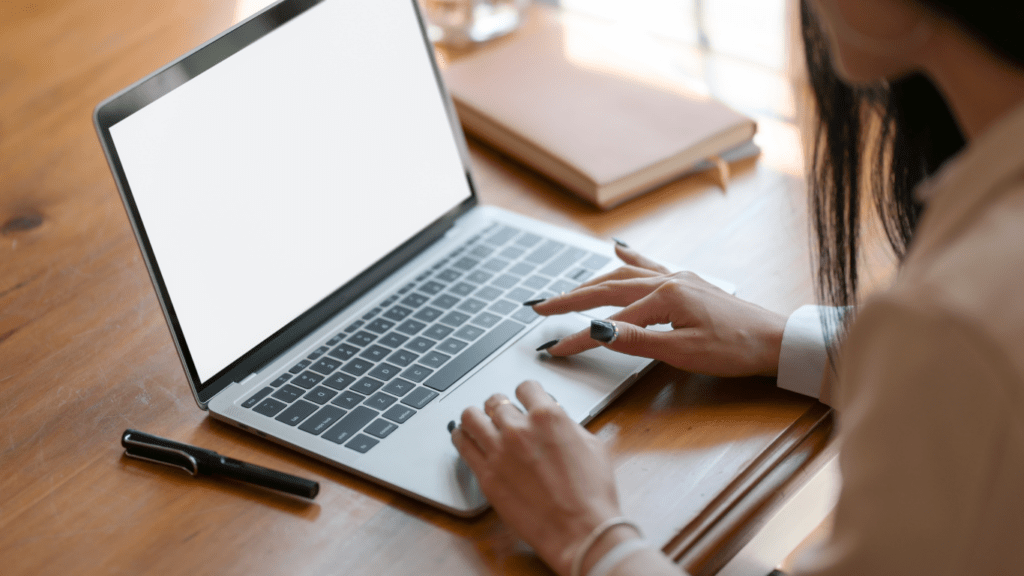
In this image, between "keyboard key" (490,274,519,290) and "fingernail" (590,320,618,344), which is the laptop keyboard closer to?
"keyboard key" (490,274,519,290)

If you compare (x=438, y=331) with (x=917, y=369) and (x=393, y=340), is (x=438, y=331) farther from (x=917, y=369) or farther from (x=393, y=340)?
(x=917, y=369)

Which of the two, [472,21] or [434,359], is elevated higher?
[472,21]

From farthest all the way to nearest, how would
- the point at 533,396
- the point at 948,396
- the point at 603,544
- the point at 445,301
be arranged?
the point at 445,301
the point at 533,396
the point at 603,544
the point at 948,396

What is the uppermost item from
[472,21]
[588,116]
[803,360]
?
[472,21]

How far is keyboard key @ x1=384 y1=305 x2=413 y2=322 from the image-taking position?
97cm

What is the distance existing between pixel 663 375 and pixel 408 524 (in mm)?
292

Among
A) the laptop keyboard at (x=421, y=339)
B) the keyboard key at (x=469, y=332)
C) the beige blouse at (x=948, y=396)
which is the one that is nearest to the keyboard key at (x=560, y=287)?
the laptop keyboard at (x=421, y=339)

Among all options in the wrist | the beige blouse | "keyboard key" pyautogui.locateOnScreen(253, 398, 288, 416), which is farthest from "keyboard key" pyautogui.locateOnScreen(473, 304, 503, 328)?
the beige blouse

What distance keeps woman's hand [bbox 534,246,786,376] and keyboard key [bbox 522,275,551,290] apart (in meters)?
0.07

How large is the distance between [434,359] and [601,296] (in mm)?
179

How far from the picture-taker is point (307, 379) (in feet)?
2.94

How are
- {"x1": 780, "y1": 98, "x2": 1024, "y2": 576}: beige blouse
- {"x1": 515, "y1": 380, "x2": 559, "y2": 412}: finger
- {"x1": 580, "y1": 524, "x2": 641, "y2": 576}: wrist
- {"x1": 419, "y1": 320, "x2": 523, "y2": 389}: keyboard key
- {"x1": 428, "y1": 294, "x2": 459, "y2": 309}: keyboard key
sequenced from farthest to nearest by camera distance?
{"x1": 428, "y1": 294, "x2": 459, "y2": 309}: keyboard key, {"x1": 419, "y1": 320, "x2": 523, "y2": 389}: keyboard key, {"x1": 515, "y1": 380, "x2": 559, "y2": 412}: finger, {"x1": 580, "y1": 524, "x2": 641, "y2": 576}: wrist, {"x1": 780, "y1": 98, "x2": 1024, "y2": 576}: beige blouse

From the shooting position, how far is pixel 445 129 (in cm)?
108

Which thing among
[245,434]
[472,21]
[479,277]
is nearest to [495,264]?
[479,277]
